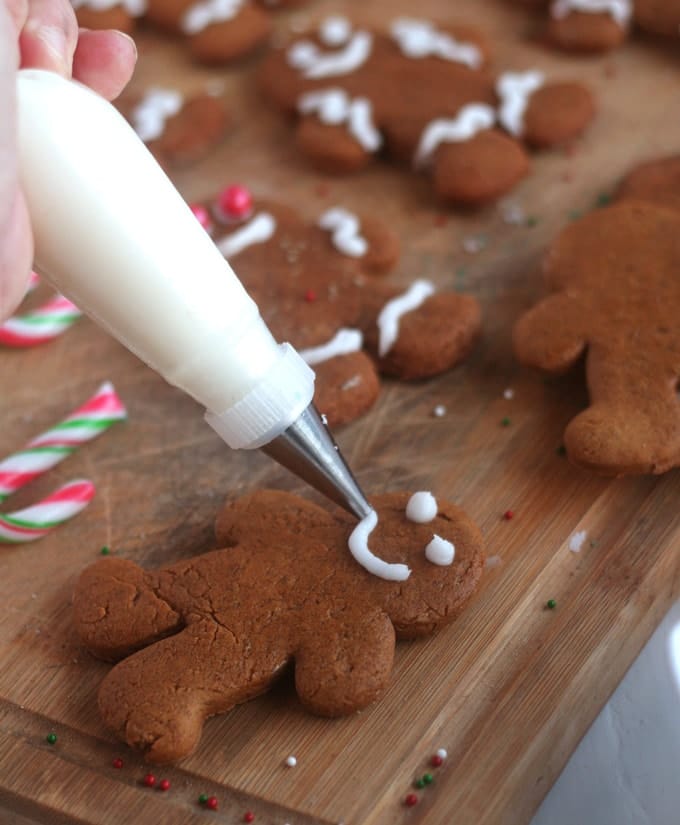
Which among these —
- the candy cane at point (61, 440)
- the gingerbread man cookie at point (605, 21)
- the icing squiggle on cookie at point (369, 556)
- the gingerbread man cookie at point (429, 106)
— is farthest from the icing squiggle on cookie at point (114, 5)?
the icing squiggle on cookie at point (369, 556)

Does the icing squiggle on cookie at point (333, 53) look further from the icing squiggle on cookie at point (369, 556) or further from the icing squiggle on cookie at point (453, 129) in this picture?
the icing squiggle on cookie at point (369, 556)

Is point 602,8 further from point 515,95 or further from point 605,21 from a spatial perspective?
point 515,95

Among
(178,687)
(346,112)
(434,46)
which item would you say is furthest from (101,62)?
(434,46)

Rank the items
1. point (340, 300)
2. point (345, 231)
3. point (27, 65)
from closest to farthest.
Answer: point (27, 65), point (340, 300), point (345, 231)

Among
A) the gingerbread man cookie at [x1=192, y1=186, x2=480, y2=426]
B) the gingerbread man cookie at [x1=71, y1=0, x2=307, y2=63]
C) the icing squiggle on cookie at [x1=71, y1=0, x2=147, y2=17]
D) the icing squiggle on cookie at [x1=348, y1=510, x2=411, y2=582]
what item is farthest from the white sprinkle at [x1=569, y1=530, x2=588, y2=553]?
the icing squiggle on cookie at [x1=71, y1=0, x2=147, y2=17]

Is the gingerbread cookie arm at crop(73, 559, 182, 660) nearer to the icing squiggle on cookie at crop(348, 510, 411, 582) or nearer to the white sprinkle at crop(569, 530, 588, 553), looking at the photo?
the icing squiggle on cookie at crop(348, 510, 411, 582)

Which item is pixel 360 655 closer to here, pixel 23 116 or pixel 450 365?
pixel 450 365
